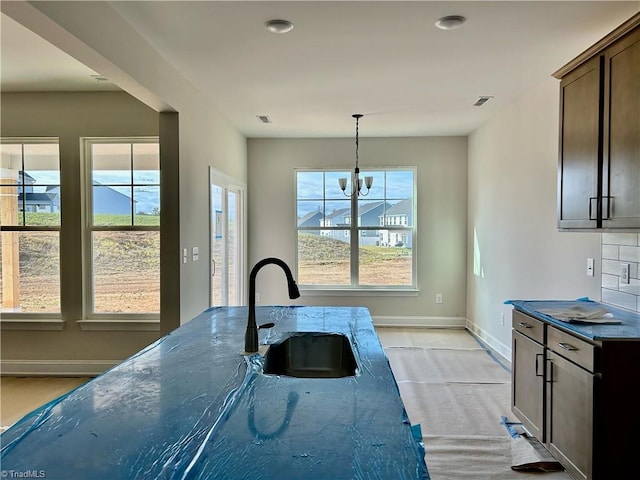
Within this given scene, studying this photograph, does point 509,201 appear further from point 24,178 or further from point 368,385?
point 24,178

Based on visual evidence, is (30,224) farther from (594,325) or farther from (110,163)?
(594,325)

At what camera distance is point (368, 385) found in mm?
1387

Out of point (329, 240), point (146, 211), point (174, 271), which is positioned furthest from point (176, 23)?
point (329, 240)

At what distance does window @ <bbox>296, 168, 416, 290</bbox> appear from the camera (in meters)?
5.97

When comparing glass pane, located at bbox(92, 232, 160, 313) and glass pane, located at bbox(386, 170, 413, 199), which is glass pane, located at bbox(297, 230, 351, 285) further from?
glass pane, located at bbox(92, 232, 160, 313)

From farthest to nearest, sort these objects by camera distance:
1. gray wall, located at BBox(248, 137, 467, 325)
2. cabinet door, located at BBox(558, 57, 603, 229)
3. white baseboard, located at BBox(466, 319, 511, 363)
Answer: gray wall, located at BBox(248, 137, 467, 325) → white baseboard, located at BBox(466, 319, 511, 363) → cabinet door, located at BBox(558, 57, 603, 229)

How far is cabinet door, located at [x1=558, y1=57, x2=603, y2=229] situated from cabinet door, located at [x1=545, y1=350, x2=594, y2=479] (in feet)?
2.77

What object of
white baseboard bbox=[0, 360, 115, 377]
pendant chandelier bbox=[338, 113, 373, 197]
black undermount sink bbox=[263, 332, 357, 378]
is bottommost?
white baseboard bbox=[0, 360, 115, 377]

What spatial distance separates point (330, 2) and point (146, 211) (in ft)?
8.74

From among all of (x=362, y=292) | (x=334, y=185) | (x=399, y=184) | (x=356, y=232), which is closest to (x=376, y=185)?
(x=399, y=184)

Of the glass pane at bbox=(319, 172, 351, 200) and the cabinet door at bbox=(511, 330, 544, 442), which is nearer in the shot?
the cabinet door at bbox=(511, 330, 544, 442)

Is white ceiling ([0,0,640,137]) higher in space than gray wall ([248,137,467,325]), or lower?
higher

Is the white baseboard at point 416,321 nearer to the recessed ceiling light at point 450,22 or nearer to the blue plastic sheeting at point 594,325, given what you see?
the blue plastic sheeting at point 594,325

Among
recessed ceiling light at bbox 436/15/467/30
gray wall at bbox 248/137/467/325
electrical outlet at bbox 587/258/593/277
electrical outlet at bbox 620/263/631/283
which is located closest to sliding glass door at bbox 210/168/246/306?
gray wall at bbox 248/137/467/325
